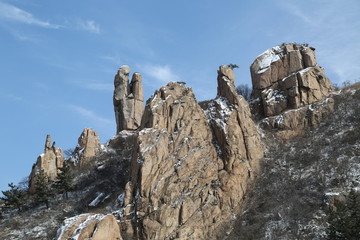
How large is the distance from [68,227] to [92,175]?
19818 millimetres

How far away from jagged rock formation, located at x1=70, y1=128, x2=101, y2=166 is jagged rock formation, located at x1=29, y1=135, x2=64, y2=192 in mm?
2122

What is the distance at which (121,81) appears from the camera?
68500mm

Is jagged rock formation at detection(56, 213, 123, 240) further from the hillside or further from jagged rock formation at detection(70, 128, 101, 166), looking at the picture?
jagged rock formation at detection(70, 128, 101, 166)

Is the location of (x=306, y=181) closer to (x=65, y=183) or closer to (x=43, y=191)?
(x=65, y=183)

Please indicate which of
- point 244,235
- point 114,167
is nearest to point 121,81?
point 114,167

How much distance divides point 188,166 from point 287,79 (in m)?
17.3

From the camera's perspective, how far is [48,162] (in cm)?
5466

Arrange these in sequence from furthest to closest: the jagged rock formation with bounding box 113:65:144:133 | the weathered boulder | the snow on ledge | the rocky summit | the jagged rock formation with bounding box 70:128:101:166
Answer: the jagged rock formation with bounding box 113:65:144:133 < the jagged rock formation with bounding box 70:128:101:166 < the snow on ledge < the weathered boulder < the rocky summit

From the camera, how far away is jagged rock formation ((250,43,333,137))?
44.8 metres

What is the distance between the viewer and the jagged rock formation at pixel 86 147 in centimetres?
5681

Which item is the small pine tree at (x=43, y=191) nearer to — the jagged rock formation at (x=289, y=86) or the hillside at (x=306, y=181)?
the hillside at (x=306, y=181)

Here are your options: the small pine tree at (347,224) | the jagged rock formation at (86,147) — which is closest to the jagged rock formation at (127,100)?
the jagged rock formation at (86,147)

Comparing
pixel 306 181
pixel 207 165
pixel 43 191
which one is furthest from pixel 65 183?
pixel 306 181

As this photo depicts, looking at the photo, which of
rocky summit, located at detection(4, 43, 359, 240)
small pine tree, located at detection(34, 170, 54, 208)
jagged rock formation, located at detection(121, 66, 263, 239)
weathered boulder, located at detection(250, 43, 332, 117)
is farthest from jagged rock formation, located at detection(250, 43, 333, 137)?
small pine tree, located at detection(34, 170, 54, 208)
